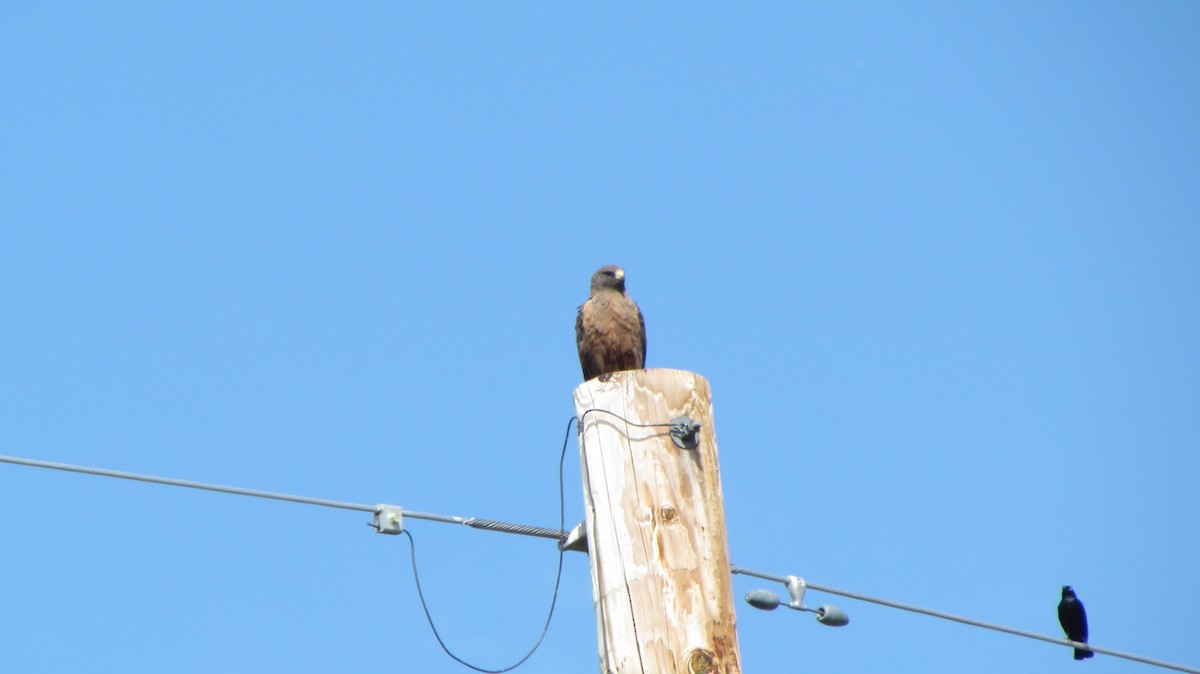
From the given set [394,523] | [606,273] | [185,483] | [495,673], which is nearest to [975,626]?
[495,673]

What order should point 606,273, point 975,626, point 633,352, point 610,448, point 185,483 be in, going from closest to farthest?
point 610,448 → point 185,483 → point 975,626 → point 633,352 → point 606,273

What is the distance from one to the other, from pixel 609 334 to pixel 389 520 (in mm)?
3557

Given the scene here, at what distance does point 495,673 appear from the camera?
5.14 metres

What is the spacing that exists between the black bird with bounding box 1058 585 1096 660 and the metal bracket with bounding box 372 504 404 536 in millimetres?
9424

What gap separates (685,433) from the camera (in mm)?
4234

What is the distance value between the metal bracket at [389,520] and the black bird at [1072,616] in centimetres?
942

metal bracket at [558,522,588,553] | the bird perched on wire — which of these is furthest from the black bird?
metal bracket at [558,522,588,553]

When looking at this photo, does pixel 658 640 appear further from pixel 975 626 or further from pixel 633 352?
pixel 633 352

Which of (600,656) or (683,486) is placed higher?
(683,486)

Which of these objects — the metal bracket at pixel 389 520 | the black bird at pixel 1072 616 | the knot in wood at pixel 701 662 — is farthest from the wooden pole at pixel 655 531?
the black bird at pixel 1072 616

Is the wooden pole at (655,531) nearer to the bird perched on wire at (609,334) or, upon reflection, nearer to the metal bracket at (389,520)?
the metal bracket at (389,520)

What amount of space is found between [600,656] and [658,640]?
250mm

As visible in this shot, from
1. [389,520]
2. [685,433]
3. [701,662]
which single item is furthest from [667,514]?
[389,520]

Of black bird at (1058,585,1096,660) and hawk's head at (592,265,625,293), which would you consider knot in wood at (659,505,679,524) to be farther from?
black bird at (1058,585,1096,660)
